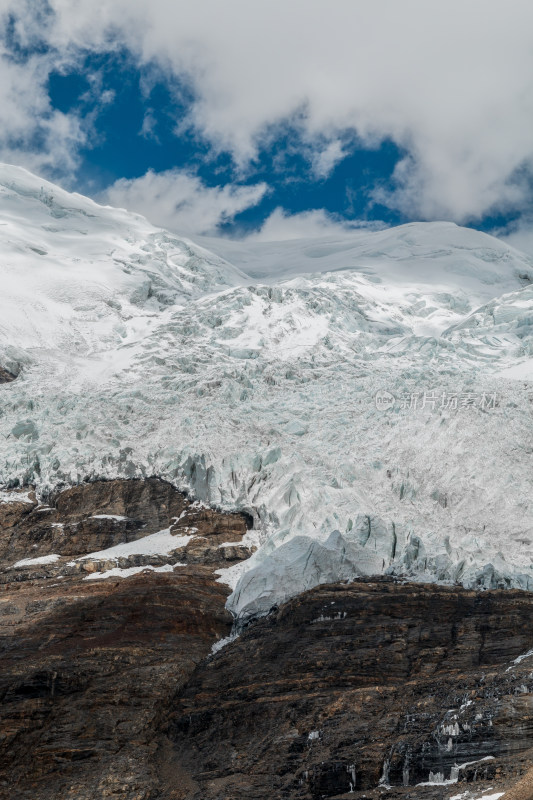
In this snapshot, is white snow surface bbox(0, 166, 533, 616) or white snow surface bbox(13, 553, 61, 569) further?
white snow surface bbox(13, 553, 61, 569)

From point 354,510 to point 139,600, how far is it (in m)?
15.7

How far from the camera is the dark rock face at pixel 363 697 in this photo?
2822 centimetres

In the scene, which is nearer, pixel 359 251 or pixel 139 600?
pixel 139 600

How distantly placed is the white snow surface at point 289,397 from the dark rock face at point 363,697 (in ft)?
11.9

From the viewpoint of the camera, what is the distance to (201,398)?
7006cm

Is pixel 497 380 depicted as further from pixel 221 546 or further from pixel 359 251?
pixel 359 251

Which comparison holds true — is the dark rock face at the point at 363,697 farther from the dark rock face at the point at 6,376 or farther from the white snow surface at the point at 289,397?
the dark rock face at the point at 6,376

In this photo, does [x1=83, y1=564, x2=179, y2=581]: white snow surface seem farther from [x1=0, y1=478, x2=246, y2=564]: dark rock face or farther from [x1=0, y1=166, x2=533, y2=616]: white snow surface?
[x1=0, y1=166, x2=533, y2=616]: white snow surface

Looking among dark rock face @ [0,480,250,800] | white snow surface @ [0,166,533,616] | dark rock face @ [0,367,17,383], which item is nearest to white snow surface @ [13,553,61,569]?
dark rock face @ [0,480,250,800]

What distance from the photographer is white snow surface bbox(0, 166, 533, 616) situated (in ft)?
163

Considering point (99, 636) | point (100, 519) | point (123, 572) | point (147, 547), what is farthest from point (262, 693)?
point (100, 519)

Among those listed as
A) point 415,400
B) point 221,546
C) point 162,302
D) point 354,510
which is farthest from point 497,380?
point 162,302

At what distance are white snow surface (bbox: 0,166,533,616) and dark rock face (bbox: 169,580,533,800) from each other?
3.64 m

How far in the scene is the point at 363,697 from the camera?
32969 mm
